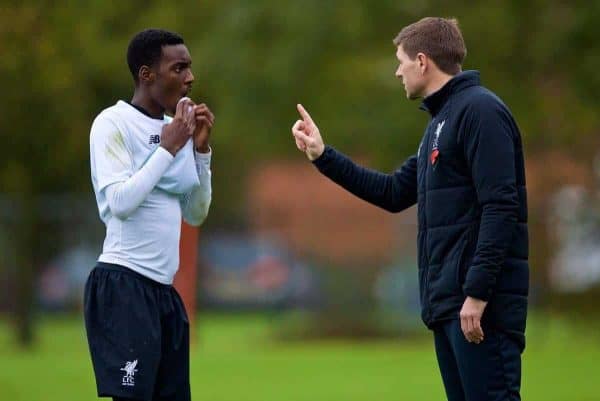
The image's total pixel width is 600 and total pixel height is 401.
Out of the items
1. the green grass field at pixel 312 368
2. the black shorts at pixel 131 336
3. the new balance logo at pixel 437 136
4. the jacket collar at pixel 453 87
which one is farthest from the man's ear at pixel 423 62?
the green grass field at pixel 312 368

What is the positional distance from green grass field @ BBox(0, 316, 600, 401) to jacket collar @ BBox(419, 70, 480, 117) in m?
6.31

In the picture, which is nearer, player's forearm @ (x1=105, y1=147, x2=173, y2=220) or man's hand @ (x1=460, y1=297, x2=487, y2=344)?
man's hand @ (x1=460, y1=297, x2=487, y2=344)

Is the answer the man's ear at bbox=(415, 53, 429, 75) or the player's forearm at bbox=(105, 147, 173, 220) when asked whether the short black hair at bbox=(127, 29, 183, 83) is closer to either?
the player's forearm at bbox=(105, 147, 173, 220)

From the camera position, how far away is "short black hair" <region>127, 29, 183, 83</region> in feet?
18.8

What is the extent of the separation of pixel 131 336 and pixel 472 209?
63.8 inches

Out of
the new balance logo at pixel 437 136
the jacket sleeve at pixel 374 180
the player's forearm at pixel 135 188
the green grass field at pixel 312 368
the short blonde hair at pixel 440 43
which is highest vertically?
the short blonde hair at pixel 440 43

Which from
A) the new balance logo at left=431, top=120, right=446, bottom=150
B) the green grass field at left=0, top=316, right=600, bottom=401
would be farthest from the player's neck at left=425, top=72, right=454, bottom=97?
the green grass field at left=0, top=316, right=600, bottom=401

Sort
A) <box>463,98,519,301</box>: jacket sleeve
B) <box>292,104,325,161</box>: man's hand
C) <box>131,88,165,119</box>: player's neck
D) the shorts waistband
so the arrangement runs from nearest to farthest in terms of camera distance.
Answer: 1. <box>463,98,519,301</box>: jacket sleeve
2. the shorts waistband
3. <box>131,88,165,119</box>: player's neck
4. <box>292,104,325,161</box>: man's hand

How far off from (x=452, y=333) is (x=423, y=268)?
354 millimetres

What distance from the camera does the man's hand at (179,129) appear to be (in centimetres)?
561

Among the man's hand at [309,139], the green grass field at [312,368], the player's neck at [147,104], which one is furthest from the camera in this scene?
the green grass field at [312,368]

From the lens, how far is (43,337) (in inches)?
946

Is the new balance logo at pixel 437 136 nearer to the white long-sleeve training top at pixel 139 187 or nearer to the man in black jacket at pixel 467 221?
the man in black jacket at pixel 467 221

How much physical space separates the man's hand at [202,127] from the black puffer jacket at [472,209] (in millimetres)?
1019
